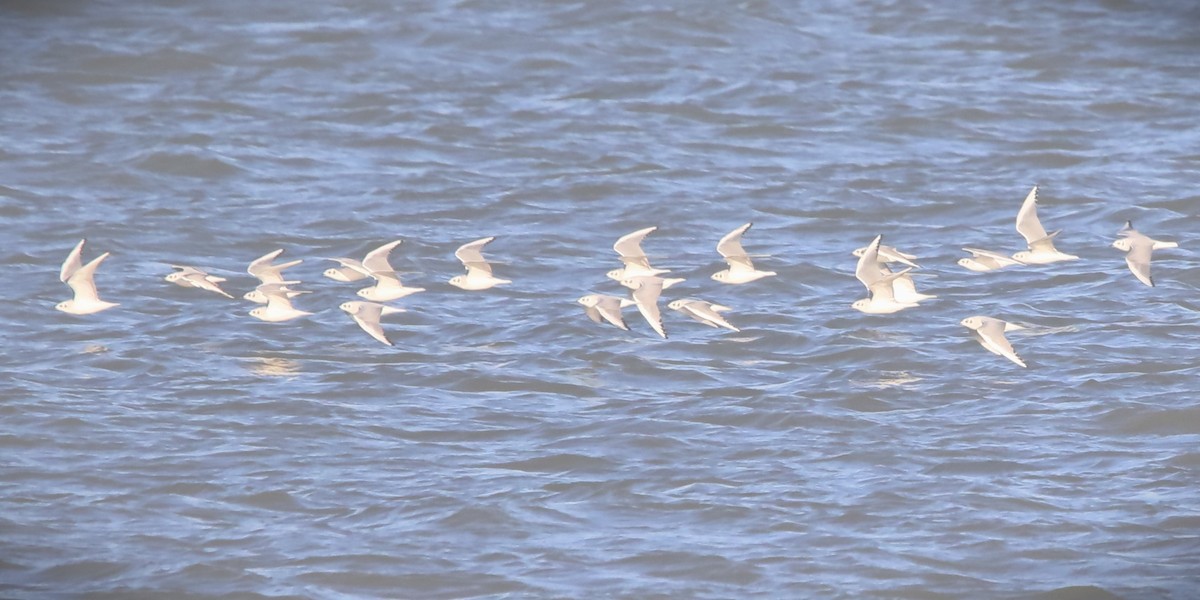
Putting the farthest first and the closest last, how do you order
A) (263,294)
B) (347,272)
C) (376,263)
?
(347,272) → (376,263) → (263,294)

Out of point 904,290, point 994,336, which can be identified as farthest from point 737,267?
point 994,336

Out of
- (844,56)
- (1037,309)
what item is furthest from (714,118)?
(1037,309)

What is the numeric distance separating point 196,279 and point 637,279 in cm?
382

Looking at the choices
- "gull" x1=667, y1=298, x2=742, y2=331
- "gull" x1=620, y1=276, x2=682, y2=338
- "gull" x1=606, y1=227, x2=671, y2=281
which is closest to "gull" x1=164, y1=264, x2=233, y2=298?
"gull" x1=606, y1=227, x2=671, y2=281

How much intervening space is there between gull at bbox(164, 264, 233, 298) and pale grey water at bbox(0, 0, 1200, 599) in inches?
10.4

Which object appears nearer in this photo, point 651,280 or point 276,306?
point 651,280

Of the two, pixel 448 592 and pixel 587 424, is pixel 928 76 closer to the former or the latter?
pixel 587 424

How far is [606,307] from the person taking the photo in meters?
15.0

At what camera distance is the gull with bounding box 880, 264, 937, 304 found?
1507cm

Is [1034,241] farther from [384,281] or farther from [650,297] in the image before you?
[384,281]

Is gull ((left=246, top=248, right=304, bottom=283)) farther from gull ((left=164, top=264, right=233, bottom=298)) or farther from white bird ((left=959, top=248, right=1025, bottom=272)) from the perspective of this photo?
white bird ((left=959, top=248, right=1025, bottom=272))

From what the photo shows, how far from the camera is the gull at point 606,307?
15.0 meters

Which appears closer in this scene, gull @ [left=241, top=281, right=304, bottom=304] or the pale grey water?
the pale grey water

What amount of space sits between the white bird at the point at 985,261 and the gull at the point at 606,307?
9.79 feet
